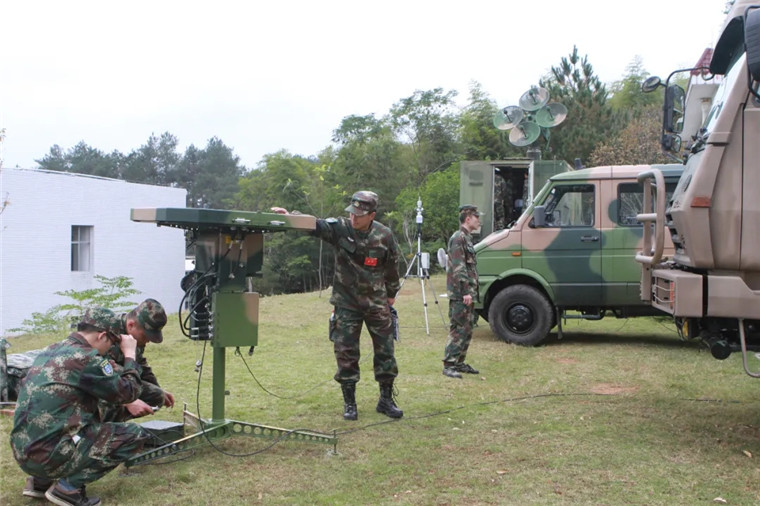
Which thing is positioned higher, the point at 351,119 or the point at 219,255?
the point at 351,119

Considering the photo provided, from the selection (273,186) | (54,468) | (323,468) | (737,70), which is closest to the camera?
(54,468)

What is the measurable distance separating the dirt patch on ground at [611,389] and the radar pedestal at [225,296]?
3.19 meters

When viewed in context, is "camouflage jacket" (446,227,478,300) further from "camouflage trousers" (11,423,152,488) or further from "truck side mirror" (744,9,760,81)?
"camouflage trousers" (11,423,152,488)

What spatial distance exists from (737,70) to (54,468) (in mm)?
5130

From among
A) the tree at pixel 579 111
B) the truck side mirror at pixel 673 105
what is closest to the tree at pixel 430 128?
the tree at pixel 579 111

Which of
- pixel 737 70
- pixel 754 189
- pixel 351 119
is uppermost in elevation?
pixel 351 119

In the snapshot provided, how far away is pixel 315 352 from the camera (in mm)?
9484

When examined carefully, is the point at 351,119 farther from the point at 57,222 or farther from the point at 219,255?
the point at 219,255

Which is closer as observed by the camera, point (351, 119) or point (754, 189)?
point (754, 189)

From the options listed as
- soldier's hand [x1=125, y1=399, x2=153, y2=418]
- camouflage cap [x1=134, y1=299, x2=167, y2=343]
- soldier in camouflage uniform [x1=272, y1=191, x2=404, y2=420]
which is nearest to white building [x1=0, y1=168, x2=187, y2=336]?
soldier in camouflage uniform [x1=272, y1=191, x2=404, y2=420]

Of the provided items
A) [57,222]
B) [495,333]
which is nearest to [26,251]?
[57,222]

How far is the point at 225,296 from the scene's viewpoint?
193 inches

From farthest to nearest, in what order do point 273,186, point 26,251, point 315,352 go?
point 273,186
point 26,251
point 315,352

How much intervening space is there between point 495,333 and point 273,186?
33.0m
